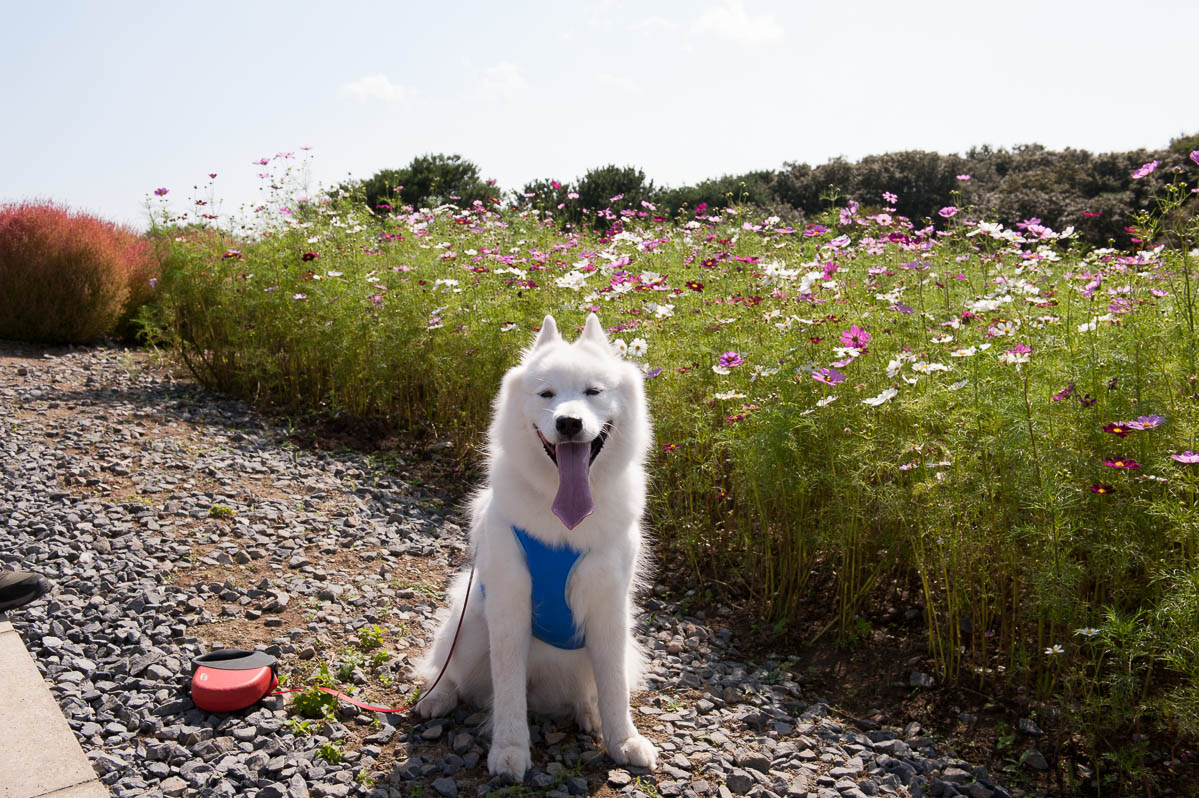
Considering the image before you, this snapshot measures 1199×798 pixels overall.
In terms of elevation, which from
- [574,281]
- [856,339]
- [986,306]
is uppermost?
[574,281]

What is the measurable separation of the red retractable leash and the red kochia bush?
7758 mm

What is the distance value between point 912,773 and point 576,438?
173 centimetres

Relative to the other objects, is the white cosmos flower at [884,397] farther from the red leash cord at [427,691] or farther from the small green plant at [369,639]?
the small green plant at [369,639]

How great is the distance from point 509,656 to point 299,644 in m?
1.22

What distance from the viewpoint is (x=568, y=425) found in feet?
7.77

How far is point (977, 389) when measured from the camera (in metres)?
2.97

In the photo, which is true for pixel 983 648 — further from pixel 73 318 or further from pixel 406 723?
pixel 73 318

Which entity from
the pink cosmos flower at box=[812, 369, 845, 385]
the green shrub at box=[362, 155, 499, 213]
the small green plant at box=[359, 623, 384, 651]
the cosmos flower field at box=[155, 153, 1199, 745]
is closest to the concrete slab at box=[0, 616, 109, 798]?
the small green plant at box=[359, 623, 384, 651]

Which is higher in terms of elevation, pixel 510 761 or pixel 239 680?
pixel 239 680

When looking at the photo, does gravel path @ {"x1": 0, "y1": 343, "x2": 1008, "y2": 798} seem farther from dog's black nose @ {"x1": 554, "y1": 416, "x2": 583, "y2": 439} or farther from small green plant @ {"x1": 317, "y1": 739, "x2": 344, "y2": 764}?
dog's black nose @ {"x1": 554, "y1": 416, "x2": 583, "y2": 439}

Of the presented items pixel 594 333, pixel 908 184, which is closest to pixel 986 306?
pixel 594 333

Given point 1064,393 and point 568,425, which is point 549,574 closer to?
point 568,425

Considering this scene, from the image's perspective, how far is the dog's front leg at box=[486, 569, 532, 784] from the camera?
102 inches

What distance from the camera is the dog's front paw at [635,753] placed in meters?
2.65
